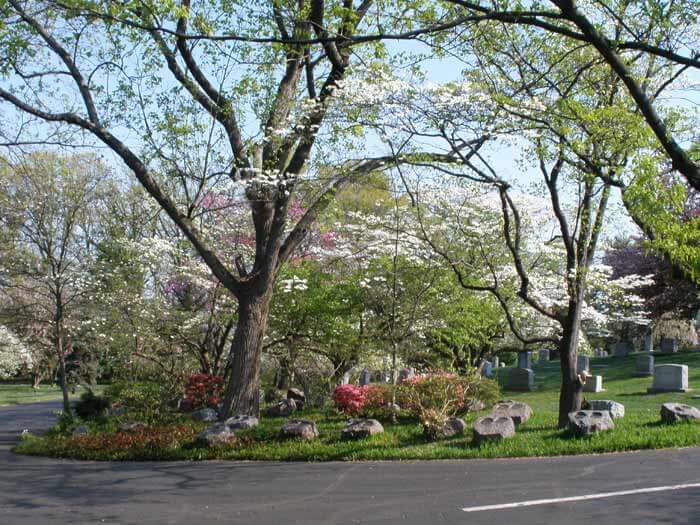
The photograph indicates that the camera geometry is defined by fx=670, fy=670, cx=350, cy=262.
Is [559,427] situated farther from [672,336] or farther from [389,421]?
[672,336]

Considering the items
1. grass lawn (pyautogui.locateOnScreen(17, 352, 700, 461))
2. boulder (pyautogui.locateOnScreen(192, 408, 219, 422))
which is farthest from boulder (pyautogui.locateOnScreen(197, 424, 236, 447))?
boulder (pyautogui.locateOnScreen(192, 408, 219, 422))

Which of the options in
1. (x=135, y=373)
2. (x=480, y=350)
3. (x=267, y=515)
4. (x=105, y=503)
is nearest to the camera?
(x=267, y=515)

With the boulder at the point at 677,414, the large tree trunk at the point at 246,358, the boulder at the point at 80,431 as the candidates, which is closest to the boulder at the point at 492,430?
the boulder at the point at 677,414

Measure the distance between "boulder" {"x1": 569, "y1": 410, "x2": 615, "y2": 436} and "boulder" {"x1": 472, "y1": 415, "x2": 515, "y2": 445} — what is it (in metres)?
1.03

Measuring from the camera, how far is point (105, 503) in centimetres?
805

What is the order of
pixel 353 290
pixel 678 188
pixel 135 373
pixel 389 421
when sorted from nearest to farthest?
1. pixel 678 188
2. pixel 389 421
3. pixel 353 290
4. pixel 135 373

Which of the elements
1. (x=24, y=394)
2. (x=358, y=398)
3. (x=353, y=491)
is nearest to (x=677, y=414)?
(x=358, y=398)

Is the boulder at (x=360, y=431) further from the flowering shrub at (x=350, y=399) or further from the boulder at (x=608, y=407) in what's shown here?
the boulder at (x=608, y=407)

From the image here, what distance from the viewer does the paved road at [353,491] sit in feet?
23.4

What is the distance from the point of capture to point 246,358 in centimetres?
1435

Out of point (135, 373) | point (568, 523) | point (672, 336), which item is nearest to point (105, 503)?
point (568, 523)

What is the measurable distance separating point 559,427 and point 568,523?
6.12 metres

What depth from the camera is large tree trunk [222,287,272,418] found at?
14.3 metres

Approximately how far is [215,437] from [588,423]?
21.1 ft
